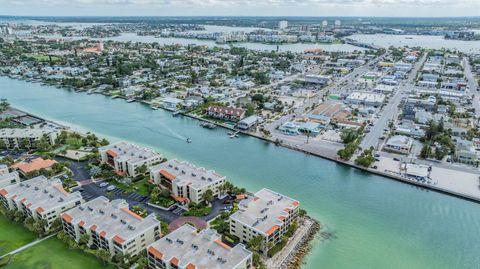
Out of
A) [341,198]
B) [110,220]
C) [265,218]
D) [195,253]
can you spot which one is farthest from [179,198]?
[341,198]

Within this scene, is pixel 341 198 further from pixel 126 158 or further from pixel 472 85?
pixel 472 85

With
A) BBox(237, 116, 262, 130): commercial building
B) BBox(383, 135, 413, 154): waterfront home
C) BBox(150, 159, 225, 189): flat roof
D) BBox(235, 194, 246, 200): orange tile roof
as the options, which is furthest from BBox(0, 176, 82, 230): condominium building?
BBox(383, 135, 413, 154): waterfront home

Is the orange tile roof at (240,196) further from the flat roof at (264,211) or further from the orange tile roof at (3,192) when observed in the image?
the orange tile roof at (3,192)

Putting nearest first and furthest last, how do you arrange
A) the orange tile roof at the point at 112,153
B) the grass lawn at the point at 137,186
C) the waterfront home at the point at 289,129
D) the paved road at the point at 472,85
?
the grass lawn at the point at 137,186
the orange tile roof at the point at 112,153
the waterfront home at the point at 289,129
the paved road at the point at 472,85

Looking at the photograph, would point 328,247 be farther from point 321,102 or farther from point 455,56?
point 455,56

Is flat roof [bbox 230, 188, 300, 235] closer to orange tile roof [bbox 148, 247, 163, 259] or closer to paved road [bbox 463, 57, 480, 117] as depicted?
orange tile roof [bbox 148, 247, 163, 259]

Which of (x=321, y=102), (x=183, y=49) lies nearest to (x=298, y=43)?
(x=183, y=49)

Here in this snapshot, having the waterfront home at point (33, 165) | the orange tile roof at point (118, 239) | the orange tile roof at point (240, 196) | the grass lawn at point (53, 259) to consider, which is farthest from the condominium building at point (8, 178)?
the orange tile roof at point (240, 196)
